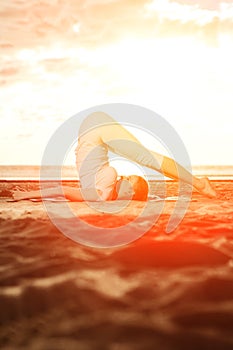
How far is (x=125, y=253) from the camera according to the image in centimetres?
338

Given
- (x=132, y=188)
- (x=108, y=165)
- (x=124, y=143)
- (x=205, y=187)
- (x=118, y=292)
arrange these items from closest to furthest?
(x=118, y=292)
(x=124, y=143)
(x=108, y=165)
(x=132, y=188)
(x=205, y=187)

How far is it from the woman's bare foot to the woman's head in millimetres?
978

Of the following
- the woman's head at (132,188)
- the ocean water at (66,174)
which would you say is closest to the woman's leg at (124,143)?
the woman's head at (132,188)

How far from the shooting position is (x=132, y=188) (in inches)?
280

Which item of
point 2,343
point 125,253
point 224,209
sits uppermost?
point 2,343

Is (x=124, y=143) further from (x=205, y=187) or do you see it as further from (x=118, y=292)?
(x=118, y=292)

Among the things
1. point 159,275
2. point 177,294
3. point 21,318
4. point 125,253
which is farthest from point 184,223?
point 21,318

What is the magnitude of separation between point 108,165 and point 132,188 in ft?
2.37

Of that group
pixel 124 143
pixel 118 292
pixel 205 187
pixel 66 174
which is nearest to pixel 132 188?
pixel 124 143

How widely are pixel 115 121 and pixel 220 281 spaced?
382cm

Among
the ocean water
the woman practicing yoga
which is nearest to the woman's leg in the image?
the woman practicing yoga

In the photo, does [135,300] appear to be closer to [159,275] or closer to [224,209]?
[159,275]

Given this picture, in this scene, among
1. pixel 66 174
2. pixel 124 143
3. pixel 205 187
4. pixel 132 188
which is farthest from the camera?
pixel 66 174

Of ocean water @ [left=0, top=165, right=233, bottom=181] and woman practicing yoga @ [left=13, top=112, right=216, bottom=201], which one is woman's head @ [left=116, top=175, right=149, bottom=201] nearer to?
woman practicing yoga @ [left=13, top=112, right=216, bottom=201]
